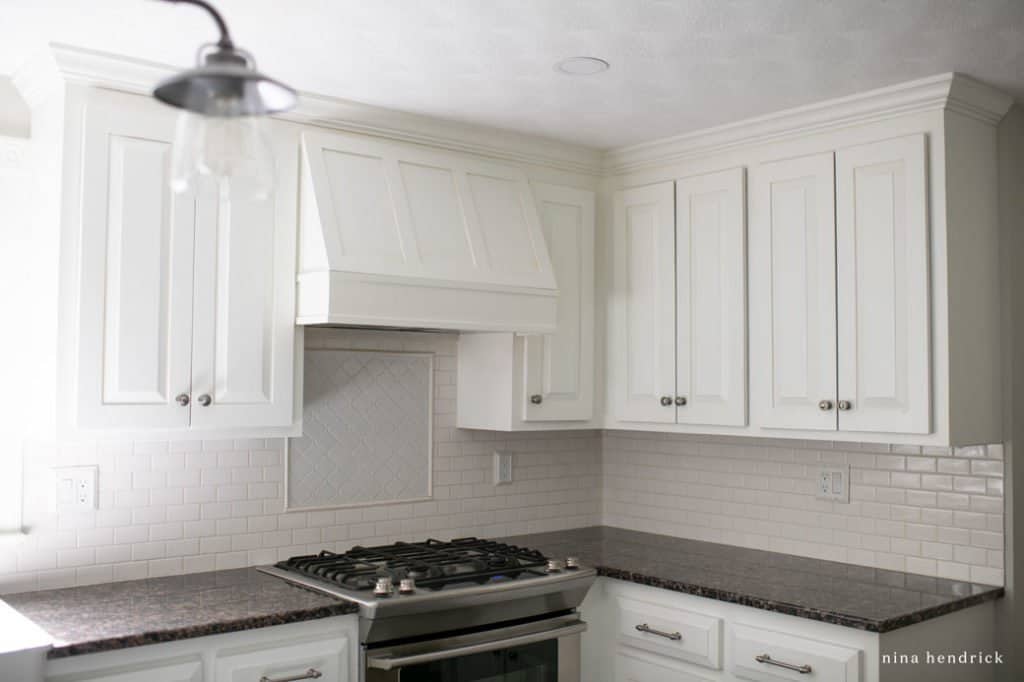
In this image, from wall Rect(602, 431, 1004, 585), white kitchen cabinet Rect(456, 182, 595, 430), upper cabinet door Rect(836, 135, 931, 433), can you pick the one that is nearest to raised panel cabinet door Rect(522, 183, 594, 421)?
white kitchen cabinet Rect(456, 182, 595, 430)

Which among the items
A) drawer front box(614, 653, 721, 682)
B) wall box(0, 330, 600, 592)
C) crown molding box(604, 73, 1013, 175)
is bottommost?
drawer front box(614, 653, 721, 682)

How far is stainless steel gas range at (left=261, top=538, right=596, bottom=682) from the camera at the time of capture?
265cm

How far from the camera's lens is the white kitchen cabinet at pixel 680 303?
328cm

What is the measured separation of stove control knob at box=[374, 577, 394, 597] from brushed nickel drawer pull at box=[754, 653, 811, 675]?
104 centimetres

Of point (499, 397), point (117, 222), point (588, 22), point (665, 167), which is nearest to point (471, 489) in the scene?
point (499, 397)

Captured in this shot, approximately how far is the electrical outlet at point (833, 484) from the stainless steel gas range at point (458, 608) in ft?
2.83

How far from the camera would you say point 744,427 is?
325cm

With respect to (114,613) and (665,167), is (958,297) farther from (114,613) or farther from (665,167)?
(114,613)

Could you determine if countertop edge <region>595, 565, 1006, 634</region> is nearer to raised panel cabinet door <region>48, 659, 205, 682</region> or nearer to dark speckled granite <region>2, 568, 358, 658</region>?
dark speckled granite <region>2, 568, 358, 658</region>

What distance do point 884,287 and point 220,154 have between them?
211 cm

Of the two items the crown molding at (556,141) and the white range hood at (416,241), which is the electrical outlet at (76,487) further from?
the crown molding at (556,141)

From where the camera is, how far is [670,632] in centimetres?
301

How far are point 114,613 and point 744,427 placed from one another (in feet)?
6.42

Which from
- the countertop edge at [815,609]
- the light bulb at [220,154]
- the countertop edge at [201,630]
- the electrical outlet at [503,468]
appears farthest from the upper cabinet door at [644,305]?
the light bulb at [220,154]
